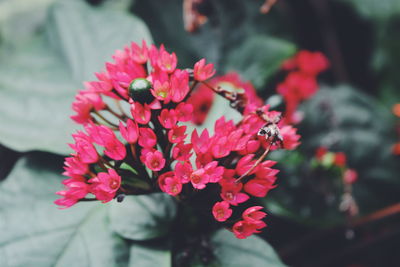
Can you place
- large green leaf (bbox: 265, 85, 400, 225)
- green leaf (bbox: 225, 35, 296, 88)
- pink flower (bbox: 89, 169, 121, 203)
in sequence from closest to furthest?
pink flower (bbox: 89, 169, 121, 203), large green leaf (bbox: 265, 85, 400, 225), green leaf (bbox: 225, 35, 296, 88)

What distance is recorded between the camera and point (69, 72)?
1.13 meters

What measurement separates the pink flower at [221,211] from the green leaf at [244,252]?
0.70ft

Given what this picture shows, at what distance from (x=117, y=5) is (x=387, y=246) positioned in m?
1.37

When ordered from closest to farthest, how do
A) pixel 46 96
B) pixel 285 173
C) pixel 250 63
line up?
pixel 46 96 → pixel 285 173 → pixel 250 63

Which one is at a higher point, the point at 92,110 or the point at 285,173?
the point at 285,173

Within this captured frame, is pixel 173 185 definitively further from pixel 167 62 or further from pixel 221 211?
pixel 167 62

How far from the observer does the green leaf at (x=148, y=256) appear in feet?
2.59

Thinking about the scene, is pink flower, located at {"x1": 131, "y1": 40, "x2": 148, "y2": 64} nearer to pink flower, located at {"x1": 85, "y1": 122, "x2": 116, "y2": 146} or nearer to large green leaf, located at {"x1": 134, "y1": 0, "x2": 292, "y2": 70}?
pink flower, located at {"x1": 85, "y1": 122, "x2": 116, "y2": 146}

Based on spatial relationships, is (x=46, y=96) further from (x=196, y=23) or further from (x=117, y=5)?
(x=117, y=5)

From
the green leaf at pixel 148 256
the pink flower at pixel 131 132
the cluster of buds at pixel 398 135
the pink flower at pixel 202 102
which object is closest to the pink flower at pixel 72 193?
the pink flower at pixel 131 132

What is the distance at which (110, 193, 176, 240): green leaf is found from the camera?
2.65 feet

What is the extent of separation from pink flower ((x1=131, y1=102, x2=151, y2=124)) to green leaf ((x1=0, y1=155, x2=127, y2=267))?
30cm

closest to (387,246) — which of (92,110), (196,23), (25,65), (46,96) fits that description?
(196,23)

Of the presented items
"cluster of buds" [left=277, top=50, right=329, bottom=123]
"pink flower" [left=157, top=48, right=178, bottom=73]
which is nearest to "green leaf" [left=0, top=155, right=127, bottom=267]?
"pink flower" [left=157, top=48, right=178, bottom=73]
